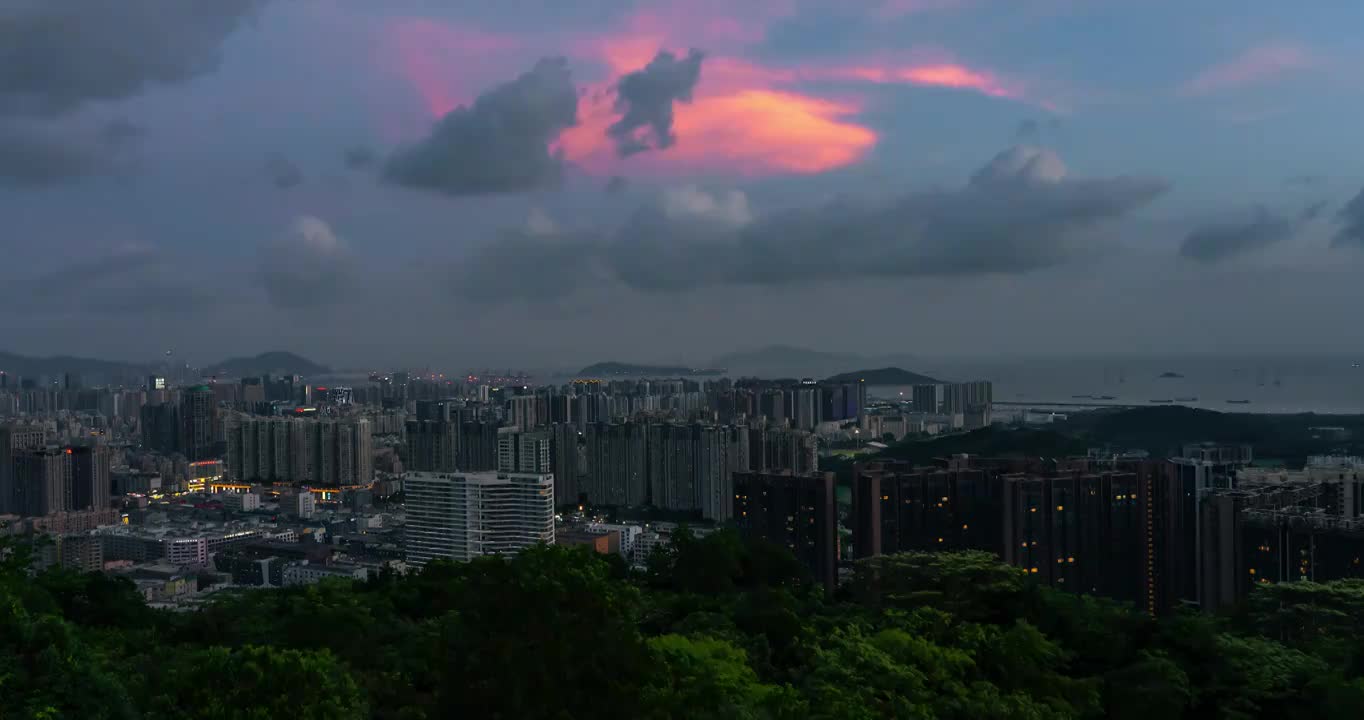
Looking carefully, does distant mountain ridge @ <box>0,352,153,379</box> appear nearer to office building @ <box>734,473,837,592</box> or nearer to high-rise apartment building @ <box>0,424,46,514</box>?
high-rise apartment building @ <box>0,424,46,514</box>

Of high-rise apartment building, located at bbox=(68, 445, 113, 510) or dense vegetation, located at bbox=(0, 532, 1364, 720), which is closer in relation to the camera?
dense vegetation, located at bbox=(0, 532, 1364, 720)

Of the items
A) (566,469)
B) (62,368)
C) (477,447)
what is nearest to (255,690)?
(566,469)

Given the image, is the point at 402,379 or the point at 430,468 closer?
the point at 430,468

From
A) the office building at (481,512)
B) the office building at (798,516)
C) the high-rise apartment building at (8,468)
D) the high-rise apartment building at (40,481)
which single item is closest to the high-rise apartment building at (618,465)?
the office building at (481,512)

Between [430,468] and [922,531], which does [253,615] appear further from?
[430,468]

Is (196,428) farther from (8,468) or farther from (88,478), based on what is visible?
(8,468)

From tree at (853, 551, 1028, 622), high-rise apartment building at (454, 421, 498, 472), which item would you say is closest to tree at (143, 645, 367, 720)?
tree at (853, 551, 1028, 622)

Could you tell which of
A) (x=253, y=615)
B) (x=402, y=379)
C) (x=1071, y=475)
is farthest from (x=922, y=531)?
(x=402, y=379)
